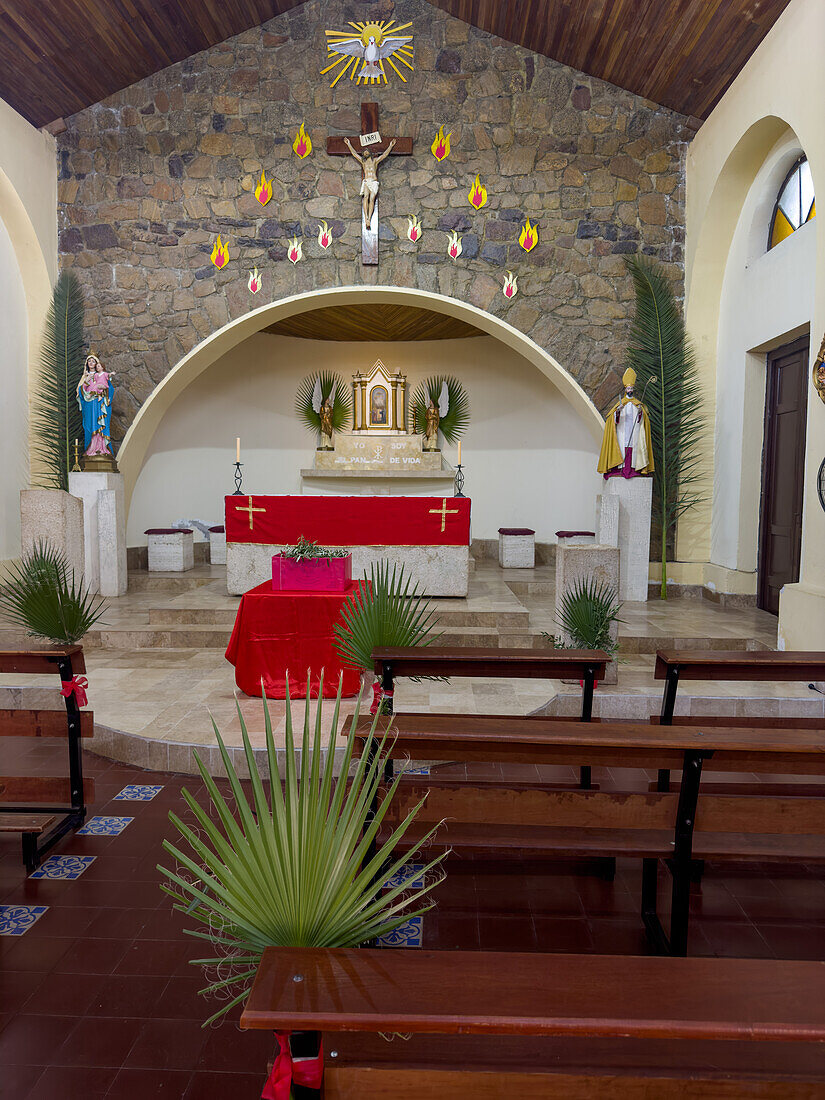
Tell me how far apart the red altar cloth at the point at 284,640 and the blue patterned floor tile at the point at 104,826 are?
4.63ft

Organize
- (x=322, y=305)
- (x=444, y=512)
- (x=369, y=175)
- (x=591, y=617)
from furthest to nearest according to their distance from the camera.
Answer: (x=322, y=305)
(x=369, y=175)
(x=444, y=512)
(x=591, y=617)

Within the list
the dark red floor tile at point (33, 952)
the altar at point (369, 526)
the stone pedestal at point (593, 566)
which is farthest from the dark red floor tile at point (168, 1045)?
the altar at point (369, 526)

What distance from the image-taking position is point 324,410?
31.8 feet

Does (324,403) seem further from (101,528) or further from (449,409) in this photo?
(101,528)

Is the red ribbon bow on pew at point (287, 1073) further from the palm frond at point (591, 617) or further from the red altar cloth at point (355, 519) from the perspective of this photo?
the red altar cloth at point (355, 519)

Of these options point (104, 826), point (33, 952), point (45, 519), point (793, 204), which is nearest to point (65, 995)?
point (33, 952)

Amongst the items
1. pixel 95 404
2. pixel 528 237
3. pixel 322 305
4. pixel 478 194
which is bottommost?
pixel 95 404

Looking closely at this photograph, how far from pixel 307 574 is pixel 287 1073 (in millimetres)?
3898

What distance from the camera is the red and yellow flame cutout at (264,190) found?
749 centimetres

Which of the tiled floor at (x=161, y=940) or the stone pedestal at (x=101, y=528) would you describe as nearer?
the tiled floor at (x=161, y=940)

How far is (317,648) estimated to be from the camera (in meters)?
4.70

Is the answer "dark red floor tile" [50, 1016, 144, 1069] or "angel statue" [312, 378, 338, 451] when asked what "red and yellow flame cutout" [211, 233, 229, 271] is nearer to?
"angel statue" [312, 378, 338, 451]

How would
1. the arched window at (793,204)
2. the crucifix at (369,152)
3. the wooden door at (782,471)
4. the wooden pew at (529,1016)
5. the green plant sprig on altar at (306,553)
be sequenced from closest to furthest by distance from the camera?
the wooden pew at (529,1016) → the green plant sprig on altar at (306,553) → the arched window at (793,204) → the wooden door at (782,471) → the crucifix at (369,152)

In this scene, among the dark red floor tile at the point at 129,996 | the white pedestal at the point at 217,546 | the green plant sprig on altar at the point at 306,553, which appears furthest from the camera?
the white pedestal at the point at 217,546
